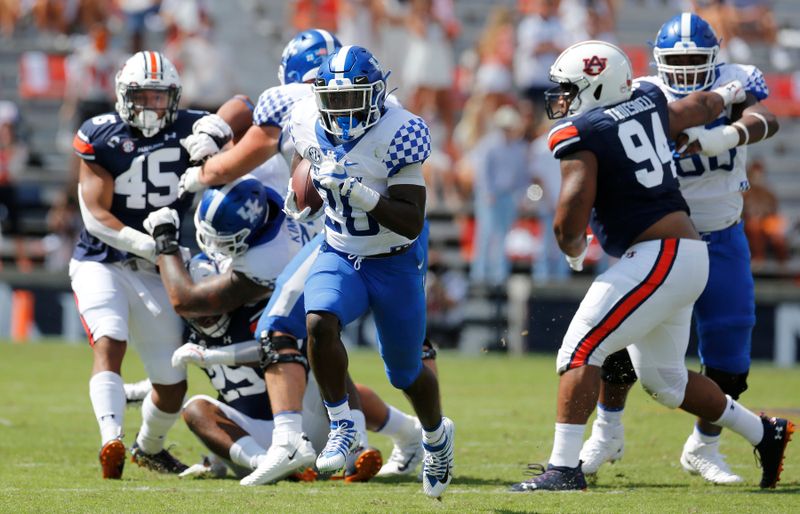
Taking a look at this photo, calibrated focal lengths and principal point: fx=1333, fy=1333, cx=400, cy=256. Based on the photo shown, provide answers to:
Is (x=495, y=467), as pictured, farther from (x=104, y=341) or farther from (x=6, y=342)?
(x=6, y=342)

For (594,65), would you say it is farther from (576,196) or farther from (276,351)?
(276,351)

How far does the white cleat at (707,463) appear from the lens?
20.3 feet

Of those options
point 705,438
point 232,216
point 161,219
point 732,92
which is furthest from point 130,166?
point 705,438

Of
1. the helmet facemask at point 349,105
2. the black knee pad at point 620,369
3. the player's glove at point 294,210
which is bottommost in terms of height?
the black knee pad at point 620,369

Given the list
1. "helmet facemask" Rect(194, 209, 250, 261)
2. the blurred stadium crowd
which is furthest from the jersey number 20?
the blurred stadium crowd

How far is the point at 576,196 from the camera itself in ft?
18.0

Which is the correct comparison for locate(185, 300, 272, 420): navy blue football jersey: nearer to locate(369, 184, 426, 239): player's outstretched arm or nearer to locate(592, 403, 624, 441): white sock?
locate(369, 184, 426, 239): player's outstretched arm

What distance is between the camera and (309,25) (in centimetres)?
1507

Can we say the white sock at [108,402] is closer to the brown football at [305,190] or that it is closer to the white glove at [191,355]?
the white glove at [191,355]

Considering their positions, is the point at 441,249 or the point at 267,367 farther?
the point at 441,249

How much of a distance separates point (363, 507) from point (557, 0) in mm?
11028

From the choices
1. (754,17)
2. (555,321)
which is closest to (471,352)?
(754,17)

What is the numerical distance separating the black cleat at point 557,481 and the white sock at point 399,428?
3.26 feet

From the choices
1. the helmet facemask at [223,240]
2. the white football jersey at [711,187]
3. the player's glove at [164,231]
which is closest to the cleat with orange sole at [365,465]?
the helmet facemask at [223,240]
